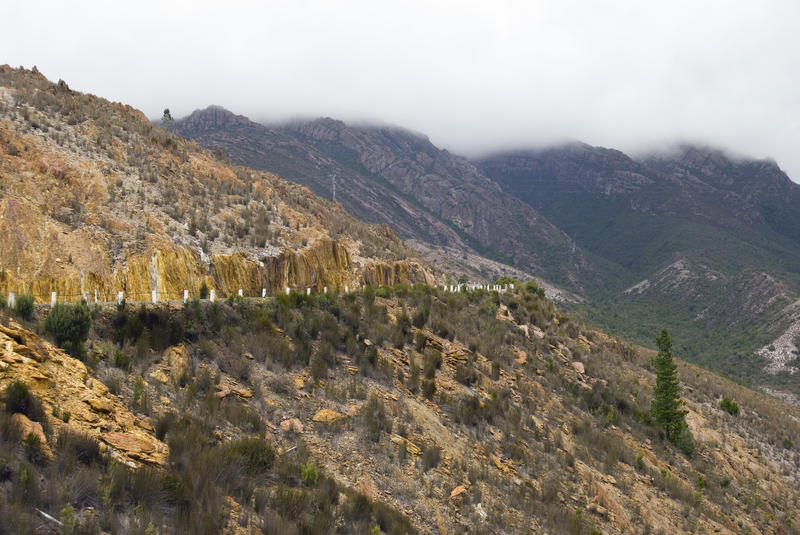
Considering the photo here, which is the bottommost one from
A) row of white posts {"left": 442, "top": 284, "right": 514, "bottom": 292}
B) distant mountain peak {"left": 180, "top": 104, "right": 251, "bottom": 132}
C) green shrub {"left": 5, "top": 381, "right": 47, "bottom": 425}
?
green shrub {"left": 5, "top": 381, "right": 47, "bottom": 425}

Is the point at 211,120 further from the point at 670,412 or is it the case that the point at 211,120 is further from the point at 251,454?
the point at 251,454

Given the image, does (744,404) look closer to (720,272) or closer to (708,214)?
(720,272)

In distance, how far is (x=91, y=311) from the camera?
11836 mm

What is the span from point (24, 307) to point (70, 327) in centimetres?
139

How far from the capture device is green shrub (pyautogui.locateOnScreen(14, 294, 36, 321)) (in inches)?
419

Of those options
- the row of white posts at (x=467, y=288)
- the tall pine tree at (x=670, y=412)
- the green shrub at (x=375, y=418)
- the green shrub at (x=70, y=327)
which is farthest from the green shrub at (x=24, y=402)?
the tall pine tree at (x=670, y=412)

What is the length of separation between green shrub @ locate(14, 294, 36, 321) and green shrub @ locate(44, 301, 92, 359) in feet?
2.20

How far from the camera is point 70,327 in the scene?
10352mm

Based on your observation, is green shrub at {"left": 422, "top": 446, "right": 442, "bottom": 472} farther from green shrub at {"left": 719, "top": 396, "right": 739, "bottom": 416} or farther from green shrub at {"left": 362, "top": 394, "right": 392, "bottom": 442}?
green shrub at {"left": 719, "top": 396, "right": 739, "bottom": 416}

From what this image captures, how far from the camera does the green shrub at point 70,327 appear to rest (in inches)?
397

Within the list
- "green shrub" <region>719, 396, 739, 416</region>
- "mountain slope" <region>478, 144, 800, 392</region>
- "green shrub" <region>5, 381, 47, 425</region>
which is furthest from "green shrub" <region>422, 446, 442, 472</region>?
"mountain slope" <region>478, 144, 800, 392</region>

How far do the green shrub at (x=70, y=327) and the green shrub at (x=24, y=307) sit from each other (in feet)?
2.20

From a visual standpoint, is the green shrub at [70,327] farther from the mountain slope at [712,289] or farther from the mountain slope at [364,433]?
the mountain slope at [712,289]

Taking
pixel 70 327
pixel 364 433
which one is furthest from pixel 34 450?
pixel 364 433
